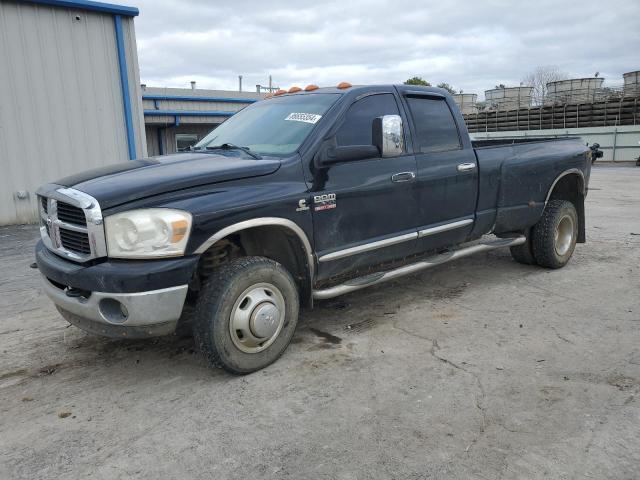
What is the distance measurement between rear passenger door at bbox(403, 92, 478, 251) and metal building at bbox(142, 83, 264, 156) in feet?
47.7

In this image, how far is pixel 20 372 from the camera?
3.60 metres

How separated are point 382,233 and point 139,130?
8.22 meters

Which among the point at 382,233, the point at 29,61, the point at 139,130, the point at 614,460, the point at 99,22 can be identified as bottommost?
the point at 614,460

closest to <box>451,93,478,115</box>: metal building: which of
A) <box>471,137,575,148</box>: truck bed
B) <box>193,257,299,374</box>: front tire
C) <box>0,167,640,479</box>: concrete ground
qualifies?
<box>471,137,575,148</box>: truck bed

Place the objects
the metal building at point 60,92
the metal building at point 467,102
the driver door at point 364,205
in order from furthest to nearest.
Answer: the metal building at point 467,102 → the metal building at point 60,92 → the driver door at point 364,205

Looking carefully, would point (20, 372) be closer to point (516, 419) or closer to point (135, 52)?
point (516, 419)

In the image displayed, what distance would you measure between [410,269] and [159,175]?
7.27 ft

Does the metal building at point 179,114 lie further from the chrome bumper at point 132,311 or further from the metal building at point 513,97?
the metal building at point 513,97

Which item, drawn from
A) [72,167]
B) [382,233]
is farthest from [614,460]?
[72,167]

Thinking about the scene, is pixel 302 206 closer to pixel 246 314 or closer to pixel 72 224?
pixel 246 314

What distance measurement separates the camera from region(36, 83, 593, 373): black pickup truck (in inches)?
120

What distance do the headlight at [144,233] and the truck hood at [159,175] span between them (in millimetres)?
107

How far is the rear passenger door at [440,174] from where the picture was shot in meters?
4.52

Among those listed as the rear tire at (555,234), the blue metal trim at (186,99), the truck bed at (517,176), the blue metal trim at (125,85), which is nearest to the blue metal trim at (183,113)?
the blue metal trim at (186,99)
